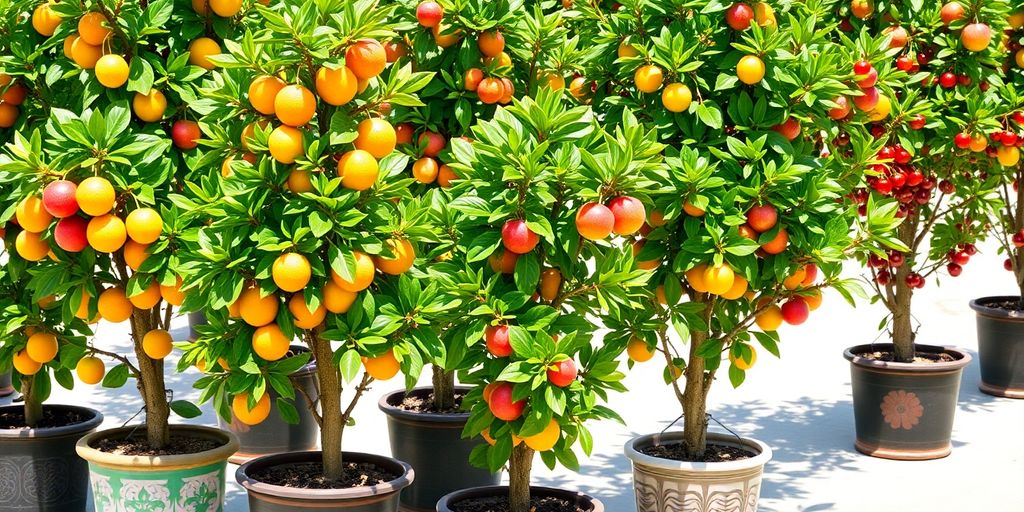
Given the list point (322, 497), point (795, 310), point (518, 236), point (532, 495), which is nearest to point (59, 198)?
point (322, 497)

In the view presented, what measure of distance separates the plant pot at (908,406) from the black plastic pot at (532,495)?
2408 mm

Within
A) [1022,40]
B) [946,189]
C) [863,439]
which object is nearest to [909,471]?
[863,439]

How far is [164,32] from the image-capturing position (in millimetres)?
3445

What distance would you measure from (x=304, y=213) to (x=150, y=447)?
1.25m

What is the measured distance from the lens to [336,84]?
9.66 ft

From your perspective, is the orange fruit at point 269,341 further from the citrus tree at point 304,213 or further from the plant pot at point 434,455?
the plant pot at point 434,455

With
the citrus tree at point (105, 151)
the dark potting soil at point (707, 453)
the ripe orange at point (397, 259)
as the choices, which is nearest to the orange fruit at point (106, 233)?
the citrus tree at point (105, 151)

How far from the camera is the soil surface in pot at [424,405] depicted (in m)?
4.62

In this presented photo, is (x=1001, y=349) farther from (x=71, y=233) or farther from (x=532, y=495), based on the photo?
(x=71, y=233)

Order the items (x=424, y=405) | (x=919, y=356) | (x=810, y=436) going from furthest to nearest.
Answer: (x=810, y=436) → (x=919, y=356) → (x=424, y=405)

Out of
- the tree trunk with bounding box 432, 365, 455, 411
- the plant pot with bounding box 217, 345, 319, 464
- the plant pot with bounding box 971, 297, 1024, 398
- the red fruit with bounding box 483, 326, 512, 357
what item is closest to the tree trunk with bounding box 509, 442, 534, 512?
the red fruit with bounding box 483, 326, 512, 357

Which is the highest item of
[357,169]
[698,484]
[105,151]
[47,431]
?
[105,151]

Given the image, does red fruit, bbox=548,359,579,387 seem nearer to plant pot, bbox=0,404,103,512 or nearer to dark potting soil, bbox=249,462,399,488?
dark potting soil, bbox=249,462,399,488

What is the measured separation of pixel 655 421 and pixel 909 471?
1.50m
